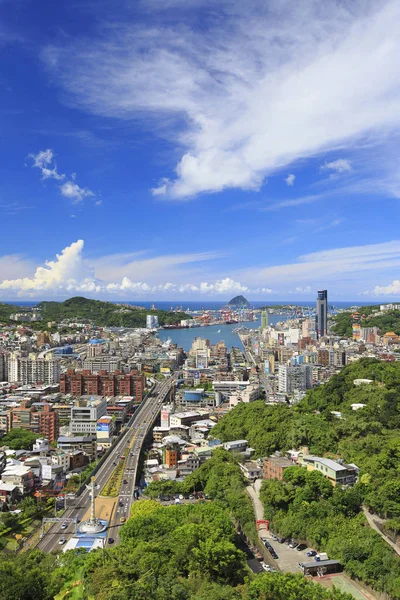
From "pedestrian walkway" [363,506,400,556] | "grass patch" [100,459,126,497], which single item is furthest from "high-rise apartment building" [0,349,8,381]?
"pedestrian walkway" [363,506,400,556]

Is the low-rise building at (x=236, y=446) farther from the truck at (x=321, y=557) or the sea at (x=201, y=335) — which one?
the sea at (x=201, y=335)

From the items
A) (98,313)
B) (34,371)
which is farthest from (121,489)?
(98,313)

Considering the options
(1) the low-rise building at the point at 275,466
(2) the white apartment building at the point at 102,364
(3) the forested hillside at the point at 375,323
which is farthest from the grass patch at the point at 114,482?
(3) the forested hillside at the point at 375,323

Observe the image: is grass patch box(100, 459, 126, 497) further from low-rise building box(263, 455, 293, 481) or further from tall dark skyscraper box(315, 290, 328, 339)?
tall dark skyscraper box(315, 290, 328, 339)

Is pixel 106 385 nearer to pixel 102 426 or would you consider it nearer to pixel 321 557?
pixel 102 426

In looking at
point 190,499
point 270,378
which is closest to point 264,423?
point 190,499

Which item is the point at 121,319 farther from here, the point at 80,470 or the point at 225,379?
the point at 80,470
